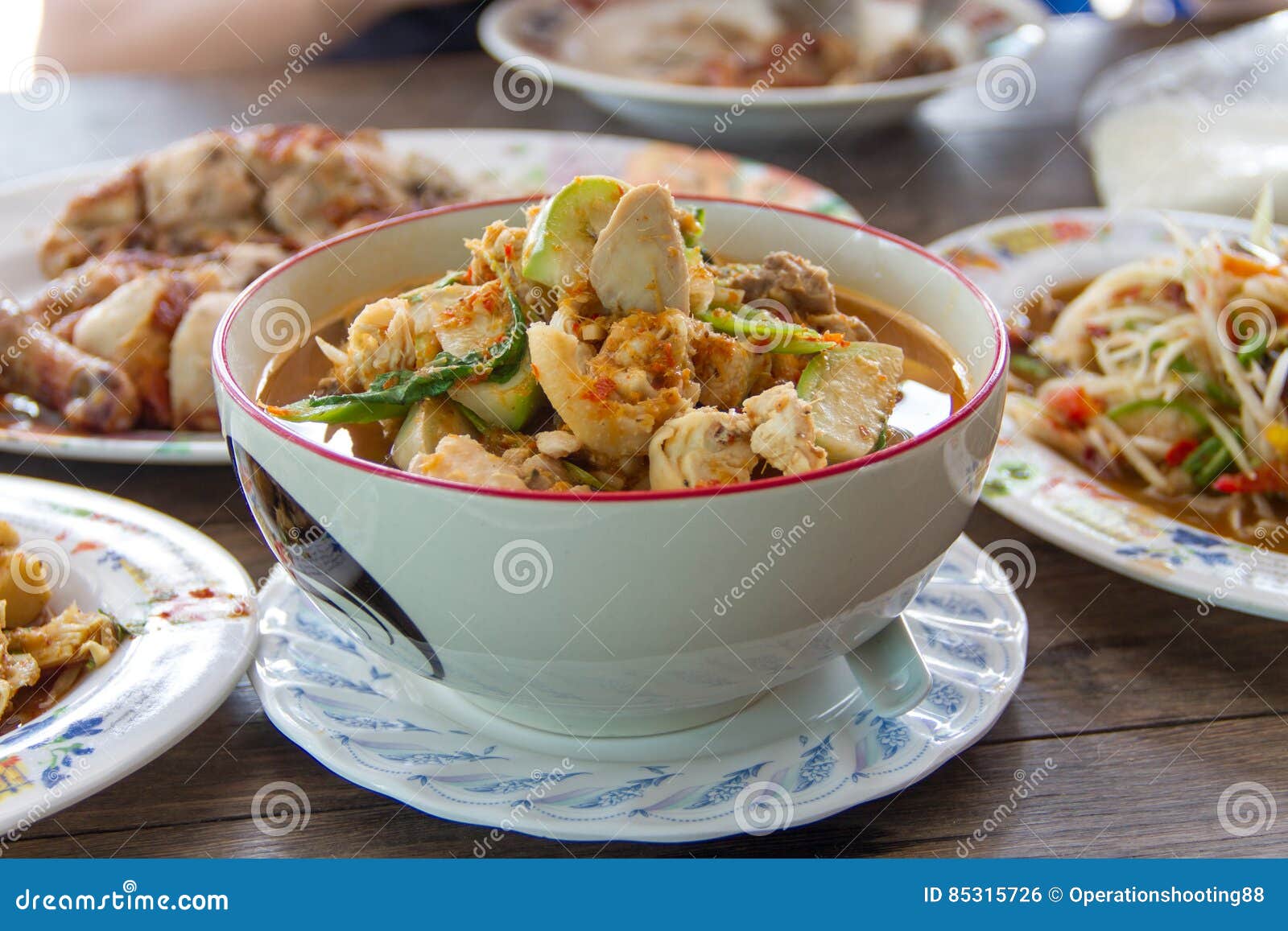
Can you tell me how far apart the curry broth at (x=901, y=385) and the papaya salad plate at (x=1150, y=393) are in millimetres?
274

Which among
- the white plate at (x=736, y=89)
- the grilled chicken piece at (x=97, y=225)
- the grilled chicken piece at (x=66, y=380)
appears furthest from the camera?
the white plate at (x=736, y=89)

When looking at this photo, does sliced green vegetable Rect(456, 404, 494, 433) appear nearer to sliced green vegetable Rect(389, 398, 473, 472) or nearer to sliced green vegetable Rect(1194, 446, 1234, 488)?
sliced green vegetable Rect(389, 398, 473, 472)

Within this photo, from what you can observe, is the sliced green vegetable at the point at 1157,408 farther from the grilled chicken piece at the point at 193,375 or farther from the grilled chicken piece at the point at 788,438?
the grilled chicken piece at the point at 193,375

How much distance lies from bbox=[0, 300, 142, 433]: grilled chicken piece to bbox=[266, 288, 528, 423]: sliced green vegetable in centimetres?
71

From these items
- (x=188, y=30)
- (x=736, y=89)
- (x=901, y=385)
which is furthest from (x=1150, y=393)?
(x=188, y=30)

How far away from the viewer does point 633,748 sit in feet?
3.07

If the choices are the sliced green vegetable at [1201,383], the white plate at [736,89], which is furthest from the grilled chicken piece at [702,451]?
the white plate at [736,89]

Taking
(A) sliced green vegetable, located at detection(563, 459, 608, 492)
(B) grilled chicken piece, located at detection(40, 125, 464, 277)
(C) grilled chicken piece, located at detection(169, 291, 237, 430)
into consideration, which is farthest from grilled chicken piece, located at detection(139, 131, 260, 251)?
(A) sliced green vegetable, located at detection(563, 459, 608, 492)

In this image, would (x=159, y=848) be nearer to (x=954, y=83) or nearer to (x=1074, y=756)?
(x=1074, y=756)

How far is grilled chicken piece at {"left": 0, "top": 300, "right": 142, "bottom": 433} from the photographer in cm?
154

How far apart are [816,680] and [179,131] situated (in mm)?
2076

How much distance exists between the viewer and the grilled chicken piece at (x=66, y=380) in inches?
60.6

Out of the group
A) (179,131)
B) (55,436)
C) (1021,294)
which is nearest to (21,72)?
(179,131)

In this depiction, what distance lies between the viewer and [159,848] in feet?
3.02
